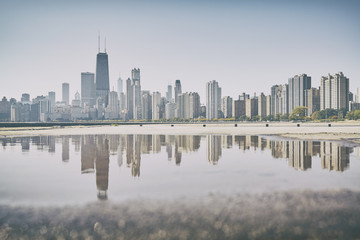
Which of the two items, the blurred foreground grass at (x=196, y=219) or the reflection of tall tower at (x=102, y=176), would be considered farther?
the reflection of tall tower at (x=102, y=176)

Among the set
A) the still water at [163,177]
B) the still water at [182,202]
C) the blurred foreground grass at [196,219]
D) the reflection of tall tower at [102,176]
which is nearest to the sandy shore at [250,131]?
the still water at [163,177]

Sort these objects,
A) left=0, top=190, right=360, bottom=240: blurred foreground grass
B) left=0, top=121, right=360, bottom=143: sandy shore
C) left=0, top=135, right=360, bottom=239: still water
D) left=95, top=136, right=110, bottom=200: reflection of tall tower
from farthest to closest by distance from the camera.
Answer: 1. left=0, top=121, right=360, bottom=143: sandy shore
2. left=95, top=136, right=110, bottom=200: reflection of tall tower
3. left=0, top=135, right=360, bottom=239: still water
4. left=0, top=190, right=360, bottom=240: blurred foreground grass

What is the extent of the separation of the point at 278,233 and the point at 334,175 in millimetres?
9381

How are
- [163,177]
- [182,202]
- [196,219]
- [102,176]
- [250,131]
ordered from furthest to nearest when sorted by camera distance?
[250,131] → [102,176] → [163,177] → [182,202] → [196,219]

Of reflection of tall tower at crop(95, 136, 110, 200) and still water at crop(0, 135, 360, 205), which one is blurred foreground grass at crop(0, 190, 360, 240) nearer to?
still water at crop(0, 135, 360, 205)

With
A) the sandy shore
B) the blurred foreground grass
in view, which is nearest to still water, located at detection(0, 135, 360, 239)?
the blurred foreground grass

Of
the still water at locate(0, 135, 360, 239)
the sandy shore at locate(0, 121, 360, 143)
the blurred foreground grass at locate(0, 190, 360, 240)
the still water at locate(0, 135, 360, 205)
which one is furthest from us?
the sandy shore at locate(0, 121, 360, 143)

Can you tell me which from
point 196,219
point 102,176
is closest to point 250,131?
point 102,176

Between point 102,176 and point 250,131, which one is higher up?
point 102,176

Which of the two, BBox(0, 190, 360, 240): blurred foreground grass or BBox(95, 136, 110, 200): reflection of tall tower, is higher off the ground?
BBox(0, 190, 360, 240): blurred foreground grass

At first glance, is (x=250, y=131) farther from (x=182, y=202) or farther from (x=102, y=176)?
(x=182, y=202)

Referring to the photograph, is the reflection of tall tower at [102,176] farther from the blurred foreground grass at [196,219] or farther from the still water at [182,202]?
the blurred foreground grass at [196,219]

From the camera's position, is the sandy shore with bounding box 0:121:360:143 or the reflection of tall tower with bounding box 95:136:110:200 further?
the sandy shore with bounding box 0:121:360:143

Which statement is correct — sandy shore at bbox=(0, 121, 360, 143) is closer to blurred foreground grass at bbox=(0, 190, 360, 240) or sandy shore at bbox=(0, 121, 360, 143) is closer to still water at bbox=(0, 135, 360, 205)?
still water at bbox=(0, 135, 360, 205)
